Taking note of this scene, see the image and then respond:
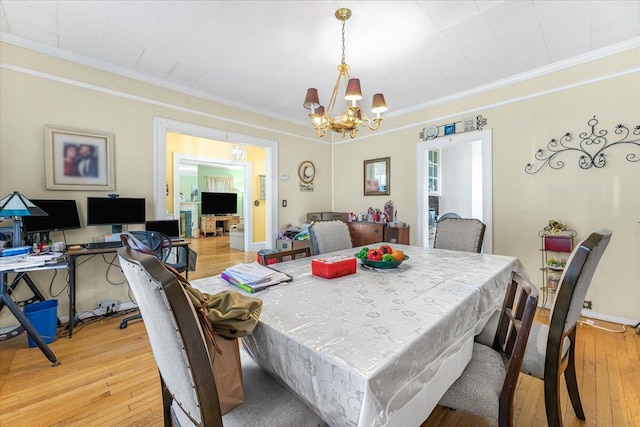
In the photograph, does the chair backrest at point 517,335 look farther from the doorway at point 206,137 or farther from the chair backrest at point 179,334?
the doorway at point 206,137

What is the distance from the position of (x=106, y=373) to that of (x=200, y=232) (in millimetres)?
7375

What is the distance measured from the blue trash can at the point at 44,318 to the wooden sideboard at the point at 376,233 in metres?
3.65

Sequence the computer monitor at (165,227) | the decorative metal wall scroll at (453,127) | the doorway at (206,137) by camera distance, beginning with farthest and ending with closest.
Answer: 1. the decorative metal wall scroll at (453,127)
2. the doorway at (206,137)
3. the computer monitor at (165,227)

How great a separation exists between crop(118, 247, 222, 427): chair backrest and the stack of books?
20.0 inches

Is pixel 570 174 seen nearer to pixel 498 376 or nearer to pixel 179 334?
pixel 498 376

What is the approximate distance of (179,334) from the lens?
0.66 m

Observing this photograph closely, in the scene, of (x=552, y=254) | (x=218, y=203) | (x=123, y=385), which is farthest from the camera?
(x=218, y=203)

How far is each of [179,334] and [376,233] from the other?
A: 372 cm

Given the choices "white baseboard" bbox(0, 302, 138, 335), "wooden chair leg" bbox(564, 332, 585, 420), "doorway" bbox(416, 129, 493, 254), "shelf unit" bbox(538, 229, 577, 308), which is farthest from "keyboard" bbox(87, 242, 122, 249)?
"shelf unit" bbox(538, 229, 577, 308)

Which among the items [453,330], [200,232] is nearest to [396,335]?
[453,330]

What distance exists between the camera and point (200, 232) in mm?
8844

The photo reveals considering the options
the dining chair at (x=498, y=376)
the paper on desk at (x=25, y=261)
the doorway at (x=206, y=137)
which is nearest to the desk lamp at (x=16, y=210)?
the paper on desk at (x=25, y=261)

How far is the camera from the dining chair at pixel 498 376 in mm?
930

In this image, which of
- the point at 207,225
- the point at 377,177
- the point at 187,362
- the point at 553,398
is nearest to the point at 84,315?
the point at 187,362
